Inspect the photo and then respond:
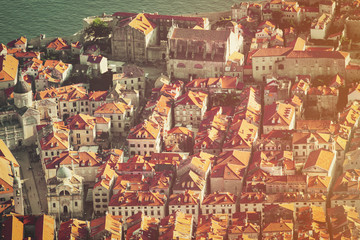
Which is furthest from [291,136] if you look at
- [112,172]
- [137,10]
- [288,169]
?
[137,10]

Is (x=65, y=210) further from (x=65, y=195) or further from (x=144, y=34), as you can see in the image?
(x=144, y=34)

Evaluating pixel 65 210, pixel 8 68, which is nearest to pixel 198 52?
pixel 8 68

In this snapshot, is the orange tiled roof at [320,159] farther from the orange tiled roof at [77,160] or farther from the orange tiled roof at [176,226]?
the orange tiled roof at [77,160]

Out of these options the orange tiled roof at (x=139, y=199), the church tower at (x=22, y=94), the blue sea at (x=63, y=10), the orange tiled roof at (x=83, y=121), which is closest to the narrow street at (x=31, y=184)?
the church tower at (x=22, y=94)

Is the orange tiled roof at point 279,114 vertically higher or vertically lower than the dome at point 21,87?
lower

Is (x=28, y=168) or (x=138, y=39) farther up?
(x=138, y=39)

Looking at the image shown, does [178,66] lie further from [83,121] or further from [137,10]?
[137,10]
